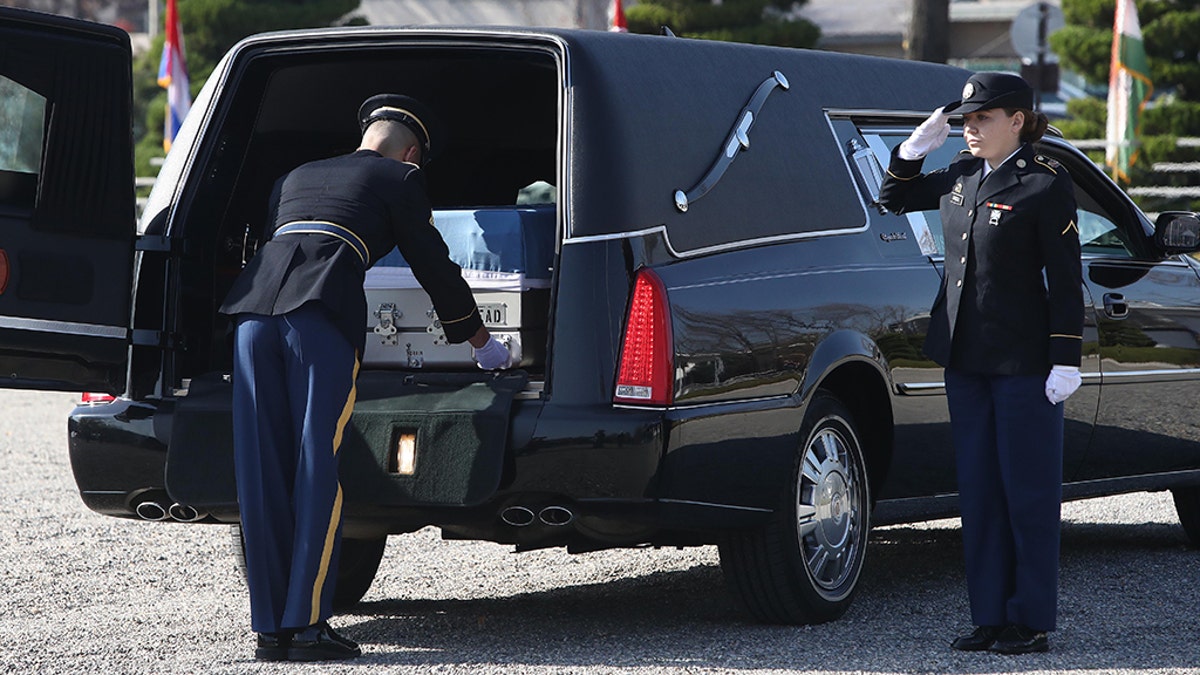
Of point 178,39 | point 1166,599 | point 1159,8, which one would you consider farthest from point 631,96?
point 1159,8

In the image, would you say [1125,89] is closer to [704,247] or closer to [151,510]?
[704,247]

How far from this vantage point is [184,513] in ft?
19.5

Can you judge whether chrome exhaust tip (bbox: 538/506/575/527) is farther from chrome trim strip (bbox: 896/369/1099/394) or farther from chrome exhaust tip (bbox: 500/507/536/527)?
chrome trim strip (bbox: 896/369/1099/394)

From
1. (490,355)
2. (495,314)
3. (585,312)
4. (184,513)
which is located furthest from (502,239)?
(184,513)

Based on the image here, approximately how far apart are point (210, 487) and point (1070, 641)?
264 centimetres

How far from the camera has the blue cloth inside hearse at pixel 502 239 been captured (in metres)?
5.97

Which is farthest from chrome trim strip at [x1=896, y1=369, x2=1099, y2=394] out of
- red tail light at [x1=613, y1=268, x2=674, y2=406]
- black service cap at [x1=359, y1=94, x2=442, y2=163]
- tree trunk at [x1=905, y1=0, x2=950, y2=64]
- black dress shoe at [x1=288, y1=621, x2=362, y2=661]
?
tree trunk at [x1=905, y1=0, x2=950, y2=64]

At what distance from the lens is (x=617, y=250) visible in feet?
18.1

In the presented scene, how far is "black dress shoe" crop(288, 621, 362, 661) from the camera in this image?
5.74m

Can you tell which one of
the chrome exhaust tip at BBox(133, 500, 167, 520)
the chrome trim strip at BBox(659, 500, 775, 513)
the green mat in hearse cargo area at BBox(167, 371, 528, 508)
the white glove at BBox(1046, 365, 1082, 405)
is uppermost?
the white glove at BBox(1046, 365, 1082, 405)

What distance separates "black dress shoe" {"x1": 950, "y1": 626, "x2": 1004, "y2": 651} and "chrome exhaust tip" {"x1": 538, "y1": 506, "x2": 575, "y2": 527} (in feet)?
4.20

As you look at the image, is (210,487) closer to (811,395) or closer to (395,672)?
(395,672)

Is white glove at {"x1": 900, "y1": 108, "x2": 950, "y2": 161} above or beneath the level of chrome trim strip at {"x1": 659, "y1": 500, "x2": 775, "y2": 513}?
above

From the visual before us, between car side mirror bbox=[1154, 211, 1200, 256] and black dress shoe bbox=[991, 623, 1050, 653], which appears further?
car side mirror bbox=[1154, 211, 1200, 256]
